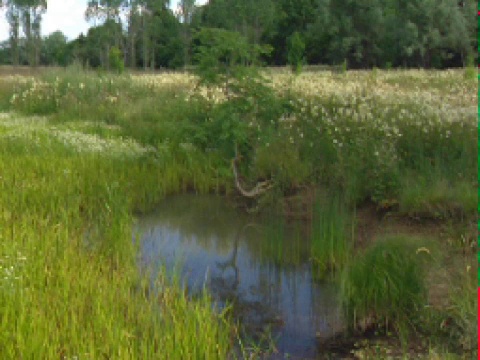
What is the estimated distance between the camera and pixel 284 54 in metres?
56.1

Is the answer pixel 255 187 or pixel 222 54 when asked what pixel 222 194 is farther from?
pixel 222 54

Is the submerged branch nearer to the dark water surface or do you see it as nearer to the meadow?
the meadow

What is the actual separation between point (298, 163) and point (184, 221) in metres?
2.04

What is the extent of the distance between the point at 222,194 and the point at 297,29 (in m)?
52.1

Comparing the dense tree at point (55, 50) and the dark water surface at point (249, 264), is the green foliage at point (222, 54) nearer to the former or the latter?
the dark water surface at point (249, 264)

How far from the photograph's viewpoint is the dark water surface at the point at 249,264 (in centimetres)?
491

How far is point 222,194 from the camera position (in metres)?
9.41

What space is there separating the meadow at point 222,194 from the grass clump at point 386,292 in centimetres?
1

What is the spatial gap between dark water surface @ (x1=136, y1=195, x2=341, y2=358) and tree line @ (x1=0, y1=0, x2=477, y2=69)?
9.12 feet

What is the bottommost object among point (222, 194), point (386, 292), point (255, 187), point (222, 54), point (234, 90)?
point (386, 292)

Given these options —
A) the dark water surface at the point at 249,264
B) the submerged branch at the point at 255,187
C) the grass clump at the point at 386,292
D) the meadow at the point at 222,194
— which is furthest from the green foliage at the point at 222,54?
the grass clump at the point at 386,292

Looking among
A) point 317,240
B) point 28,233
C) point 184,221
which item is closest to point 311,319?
point 317,240

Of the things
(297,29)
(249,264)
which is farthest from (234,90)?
(297,29)

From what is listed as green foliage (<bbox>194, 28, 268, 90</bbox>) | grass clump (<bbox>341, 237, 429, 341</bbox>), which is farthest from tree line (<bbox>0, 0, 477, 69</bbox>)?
grass clump (<bbox>341, 237, 429, 341</bbox>)
